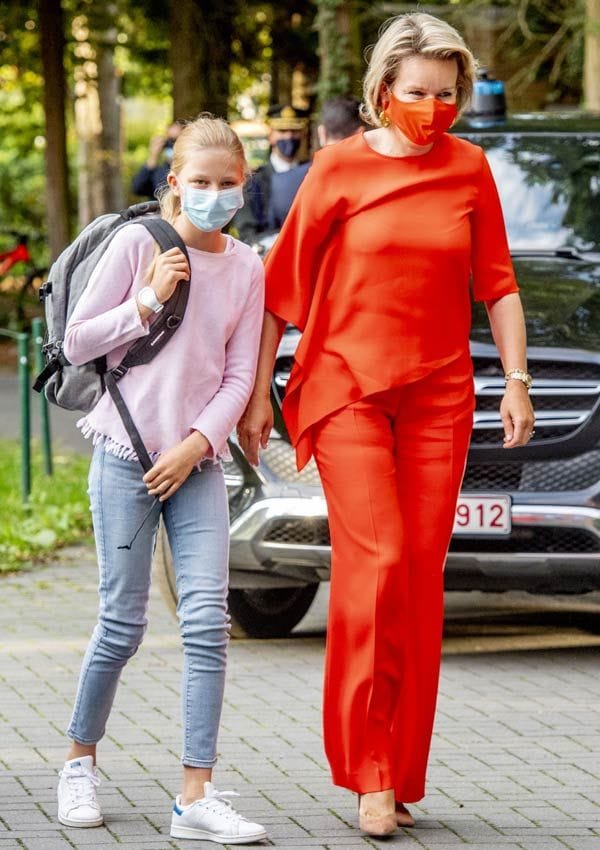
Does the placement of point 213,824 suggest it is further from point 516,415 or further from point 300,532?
point 300,532

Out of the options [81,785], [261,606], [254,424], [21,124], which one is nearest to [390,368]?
[254,424]

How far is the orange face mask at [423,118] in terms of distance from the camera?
174 inches

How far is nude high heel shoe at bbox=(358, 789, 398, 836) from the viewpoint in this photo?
4.51 meters

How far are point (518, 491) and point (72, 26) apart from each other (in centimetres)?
2021

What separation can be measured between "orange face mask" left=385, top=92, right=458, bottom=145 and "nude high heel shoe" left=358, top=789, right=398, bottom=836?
1.60 meters

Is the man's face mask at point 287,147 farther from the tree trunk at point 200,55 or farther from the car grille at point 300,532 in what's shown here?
the tree trunk at point 200,55

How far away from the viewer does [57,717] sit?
595cm

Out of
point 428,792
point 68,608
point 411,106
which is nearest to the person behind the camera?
point 411,106

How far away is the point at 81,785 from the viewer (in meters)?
4.64

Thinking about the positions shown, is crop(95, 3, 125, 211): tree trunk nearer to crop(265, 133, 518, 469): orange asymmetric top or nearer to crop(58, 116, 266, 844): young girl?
crop(265, 133, 518, 469): orange asymmetric top

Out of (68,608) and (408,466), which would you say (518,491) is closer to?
(408,466)

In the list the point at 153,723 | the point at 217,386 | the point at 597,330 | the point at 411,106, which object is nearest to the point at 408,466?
the point at 217,386

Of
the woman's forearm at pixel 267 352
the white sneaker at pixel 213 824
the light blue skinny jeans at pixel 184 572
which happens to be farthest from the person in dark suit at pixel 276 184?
the white sneaker at pixel 213 824

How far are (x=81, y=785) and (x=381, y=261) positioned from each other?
1502 mm
